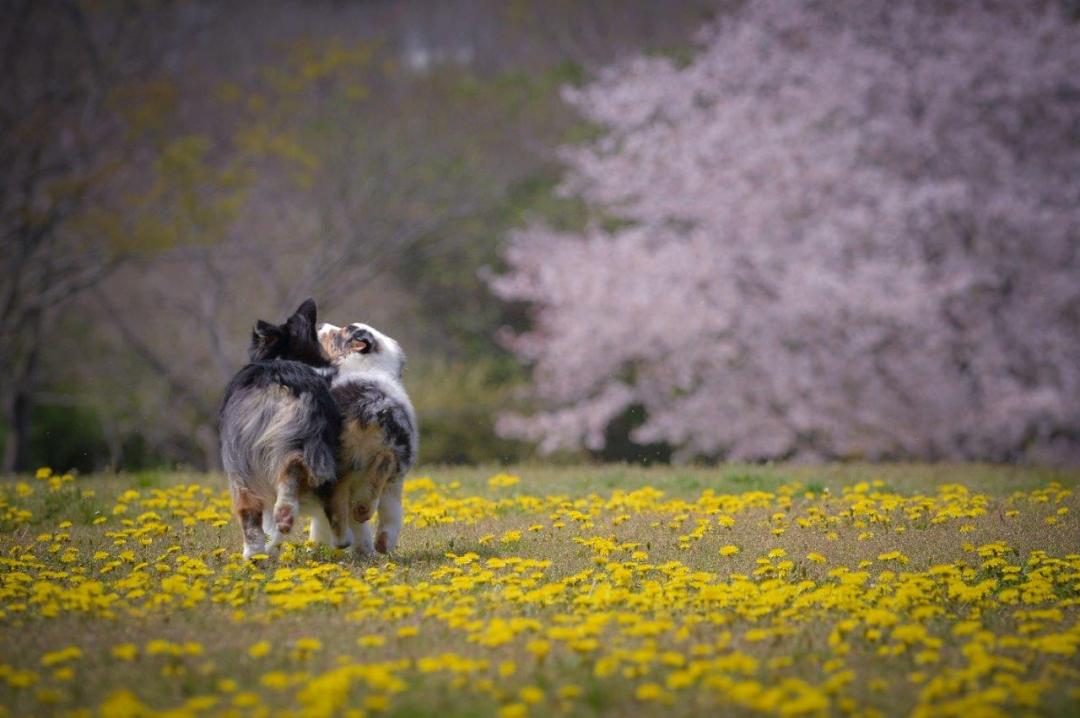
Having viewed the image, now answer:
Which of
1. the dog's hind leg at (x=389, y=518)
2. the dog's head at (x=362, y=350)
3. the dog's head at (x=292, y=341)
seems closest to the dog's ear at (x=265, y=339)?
the dog's head at (x=292, y=341)

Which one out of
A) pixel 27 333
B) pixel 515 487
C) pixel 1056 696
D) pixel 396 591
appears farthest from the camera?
pixel 27 333

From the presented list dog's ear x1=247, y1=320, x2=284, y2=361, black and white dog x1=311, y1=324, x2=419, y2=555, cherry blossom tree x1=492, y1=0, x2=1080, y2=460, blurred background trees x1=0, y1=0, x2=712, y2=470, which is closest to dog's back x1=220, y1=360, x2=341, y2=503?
black and white dog x1=311, y1=324, x2=419, y2=555

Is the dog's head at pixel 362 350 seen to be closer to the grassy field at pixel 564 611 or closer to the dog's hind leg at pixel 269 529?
the dog's hind leg at pixel 269 529

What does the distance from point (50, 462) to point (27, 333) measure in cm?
268

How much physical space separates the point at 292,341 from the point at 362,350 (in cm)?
40

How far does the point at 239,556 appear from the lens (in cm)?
633

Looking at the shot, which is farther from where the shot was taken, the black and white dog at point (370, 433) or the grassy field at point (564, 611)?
the black and white dog at point (370, 433)

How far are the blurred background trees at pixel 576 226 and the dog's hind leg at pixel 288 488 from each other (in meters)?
9.61

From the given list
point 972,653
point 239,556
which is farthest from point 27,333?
point 972,653

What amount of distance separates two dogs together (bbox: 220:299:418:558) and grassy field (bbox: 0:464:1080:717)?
25 cm

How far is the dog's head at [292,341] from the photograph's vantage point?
6.51 meters

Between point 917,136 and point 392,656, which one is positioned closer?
point 392,656

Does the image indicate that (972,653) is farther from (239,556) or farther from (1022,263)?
(1022,263)

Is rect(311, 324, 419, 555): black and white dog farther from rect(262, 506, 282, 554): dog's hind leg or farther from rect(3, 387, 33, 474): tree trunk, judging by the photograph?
rect(3, 387, 33, 474): tree trunk
